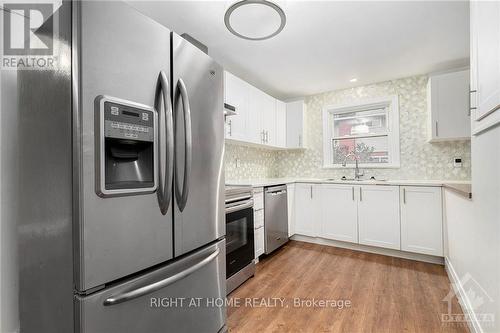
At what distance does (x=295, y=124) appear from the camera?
416cm

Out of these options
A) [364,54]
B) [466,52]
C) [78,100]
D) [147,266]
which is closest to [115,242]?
[147,266]

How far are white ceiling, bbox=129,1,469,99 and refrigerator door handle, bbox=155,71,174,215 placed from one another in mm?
1122

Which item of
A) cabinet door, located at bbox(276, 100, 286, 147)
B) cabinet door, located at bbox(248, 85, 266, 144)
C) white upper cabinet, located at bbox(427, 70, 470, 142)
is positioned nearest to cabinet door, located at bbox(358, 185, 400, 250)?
white upper cabinet, located at bbox(427, 70, 470, 142)

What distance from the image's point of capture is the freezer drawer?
0.90 m

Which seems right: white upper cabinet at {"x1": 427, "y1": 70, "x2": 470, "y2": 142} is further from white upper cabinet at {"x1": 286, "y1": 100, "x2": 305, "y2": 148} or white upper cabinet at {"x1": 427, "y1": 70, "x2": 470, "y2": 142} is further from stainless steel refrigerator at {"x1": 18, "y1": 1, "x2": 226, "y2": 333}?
stainless steel refrigerator at {"x1": 18, "y1": 1, "x2": 226, "y2": 333}

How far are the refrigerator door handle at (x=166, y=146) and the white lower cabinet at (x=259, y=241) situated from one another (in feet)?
5.87

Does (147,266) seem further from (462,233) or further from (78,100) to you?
(462,233)

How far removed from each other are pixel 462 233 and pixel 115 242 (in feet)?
8.05

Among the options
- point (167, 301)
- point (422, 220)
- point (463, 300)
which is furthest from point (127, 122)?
point (422, 220)

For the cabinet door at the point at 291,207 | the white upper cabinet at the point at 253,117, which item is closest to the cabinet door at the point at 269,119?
the white upper cabinet at the point at 253,117

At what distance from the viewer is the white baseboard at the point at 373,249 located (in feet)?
9.28

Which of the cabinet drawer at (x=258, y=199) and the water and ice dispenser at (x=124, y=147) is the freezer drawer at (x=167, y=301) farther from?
the cabinet drawer at (x=258, y=199)

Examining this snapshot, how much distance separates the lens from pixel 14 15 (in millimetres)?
1331

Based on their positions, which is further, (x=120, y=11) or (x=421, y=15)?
(x=421, y=15)
